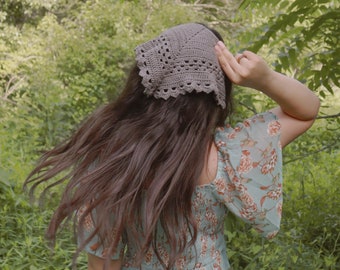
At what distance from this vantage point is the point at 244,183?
4.76 feet

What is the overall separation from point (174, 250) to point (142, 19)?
30.5 ft

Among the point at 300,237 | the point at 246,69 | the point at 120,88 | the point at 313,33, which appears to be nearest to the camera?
the point at 246,69

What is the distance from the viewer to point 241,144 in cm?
146

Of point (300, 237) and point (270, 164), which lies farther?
point (300, 237)

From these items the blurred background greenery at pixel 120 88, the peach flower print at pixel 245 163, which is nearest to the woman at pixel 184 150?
the peach flower print at pixel 245 163

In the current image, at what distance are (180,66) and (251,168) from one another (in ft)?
0.98

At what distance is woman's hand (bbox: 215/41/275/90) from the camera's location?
56.0 inches

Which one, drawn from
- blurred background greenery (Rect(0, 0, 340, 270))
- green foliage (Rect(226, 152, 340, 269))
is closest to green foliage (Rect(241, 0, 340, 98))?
blurred background greenery (Rect(0, 0, 340, 270))

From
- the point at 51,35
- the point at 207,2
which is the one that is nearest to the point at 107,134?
the point at 51,35

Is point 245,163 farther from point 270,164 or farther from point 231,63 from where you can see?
point 231,63

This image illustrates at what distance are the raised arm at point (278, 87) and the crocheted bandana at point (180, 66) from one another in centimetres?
4

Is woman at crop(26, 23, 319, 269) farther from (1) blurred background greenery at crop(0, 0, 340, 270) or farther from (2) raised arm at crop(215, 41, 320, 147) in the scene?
(1) blurred background greenery at crop(0, 0, 340, 270)

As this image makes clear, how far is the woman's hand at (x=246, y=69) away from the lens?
142cm

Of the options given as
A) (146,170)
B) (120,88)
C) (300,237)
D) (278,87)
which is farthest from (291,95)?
(300,237)
